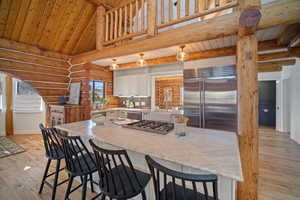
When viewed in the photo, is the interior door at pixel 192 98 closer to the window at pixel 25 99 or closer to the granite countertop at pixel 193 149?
the granite countertop at pixel 193 149

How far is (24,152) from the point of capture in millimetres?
3500

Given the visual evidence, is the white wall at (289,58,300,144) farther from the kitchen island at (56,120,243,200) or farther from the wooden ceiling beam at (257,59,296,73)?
the kitchen island at (56,120,243,200)

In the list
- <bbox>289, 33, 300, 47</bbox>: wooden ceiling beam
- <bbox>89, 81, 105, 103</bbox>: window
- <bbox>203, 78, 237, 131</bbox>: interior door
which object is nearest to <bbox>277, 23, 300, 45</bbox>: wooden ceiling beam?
<bbox>289, 33, 300, 47</bbox>: wooden ceiling beam

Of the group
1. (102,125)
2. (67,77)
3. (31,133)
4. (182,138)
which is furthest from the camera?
(31,133)

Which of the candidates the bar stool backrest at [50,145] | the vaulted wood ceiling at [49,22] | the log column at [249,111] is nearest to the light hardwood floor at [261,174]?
the log column at [249,111]

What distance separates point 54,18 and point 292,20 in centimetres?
462

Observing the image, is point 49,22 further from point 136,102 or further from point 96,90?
point 136,102

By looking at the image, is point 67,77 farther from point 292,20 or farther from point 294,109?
point 294,109

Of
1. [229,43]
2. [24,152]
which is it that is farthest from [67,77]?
[229,43]

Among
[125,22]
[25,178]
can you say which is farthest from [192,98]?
[25,178]

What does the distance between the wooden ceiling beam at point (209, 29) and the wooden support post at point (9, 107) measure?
14.7 ft

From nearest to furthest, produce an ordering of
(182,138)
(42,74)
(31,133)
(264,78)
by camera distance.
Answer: (182,138) < (42,74) < (31,133) < (264,78)

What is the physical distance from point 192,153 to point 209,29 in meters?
2.01

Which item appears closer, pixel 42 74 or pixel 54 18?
pixel 54 18
